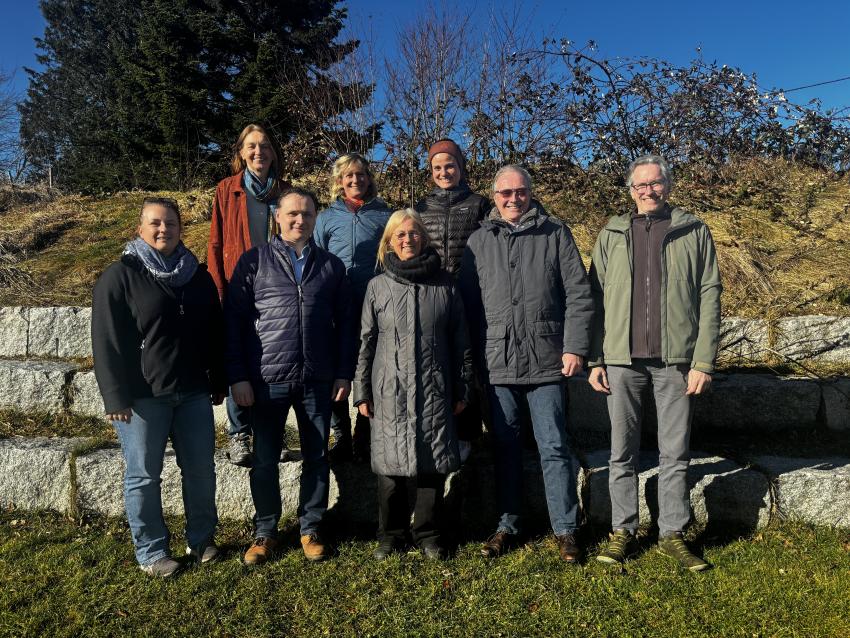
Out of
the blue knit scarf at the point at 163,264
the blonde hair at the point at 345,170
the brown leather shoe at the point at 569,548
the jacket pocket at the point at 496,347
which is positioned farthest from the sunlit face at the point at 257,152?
the brown leather shoe at the point at 569,548

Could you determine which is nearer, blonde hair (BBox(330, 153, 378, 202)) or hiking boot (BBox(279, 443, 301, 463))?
blonde hair (BBox(330, 153, 378, 202))

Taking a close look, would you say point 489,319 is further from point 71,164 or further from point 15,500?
point 71,164

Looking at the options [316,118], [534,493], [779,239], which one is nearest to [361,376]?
[534,493]

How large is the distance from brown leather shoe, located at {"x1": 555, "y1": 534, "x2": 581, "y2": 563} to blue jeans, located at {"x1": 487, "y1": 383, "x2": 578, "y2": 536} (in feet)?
0.12

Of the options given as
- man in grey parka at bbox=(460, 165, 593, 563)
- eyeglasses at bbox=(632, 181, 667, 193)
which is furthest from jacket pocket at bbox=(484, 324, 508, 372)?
eyeglasses at bbox=(632, 181, 667, 193)

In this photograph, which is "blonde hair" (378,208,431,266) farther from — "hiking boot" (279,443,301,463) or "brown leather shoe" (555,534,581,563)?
"brown leather shoe" (555,534,581,563)

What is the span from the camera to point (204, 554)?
3217 mm

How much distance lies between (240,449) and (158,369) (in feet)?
2.90

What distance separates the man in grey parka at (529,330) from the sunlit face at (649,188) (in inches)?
17.4

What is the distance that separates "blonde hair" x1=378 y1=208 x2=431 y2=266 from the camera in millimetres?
3088

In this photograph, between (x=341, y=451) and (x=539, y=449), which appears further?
(x=341, y=451)

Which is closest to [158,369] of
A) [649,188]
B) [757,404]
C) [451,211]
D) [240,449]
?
[240,449]

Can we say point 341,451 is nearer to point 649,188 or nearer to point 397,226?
point 397,226

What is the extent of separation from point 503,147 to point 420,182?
110 cm
